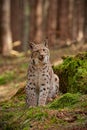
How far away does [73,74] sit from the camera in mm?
11430

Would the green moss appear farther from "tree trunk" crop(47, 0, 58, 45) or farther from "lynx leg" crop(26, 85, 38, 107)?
"tree trunk" crop(47, 0, 58, 45)

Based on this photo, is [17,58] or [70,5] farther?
[70,5]

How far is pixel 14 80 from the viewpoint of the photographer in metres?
18.6

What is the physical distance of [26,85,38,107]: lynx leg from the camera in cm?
1009

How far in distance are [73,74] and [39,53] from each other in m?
1.97

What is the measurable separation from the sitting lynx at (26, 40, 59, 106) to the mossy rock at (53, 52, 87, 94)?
30.9 inches

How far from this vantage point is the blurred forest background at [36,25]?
28420mm

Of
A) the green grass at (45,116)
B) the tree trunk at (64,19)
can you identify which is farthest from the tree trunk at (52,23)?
the green grass at (45,116)

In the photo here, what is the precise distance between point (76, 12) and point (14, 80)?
24.0 metres

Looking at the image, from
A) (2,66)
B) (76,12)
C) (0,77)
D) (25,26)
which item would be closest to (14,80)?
(0,77)

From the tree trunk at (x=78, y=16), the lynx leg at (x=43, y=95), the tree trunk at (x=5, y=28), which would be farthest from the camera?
the tree trunk at (x=78, y=16)

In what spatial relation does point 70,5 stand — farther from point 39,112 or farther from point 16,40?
point 39,112

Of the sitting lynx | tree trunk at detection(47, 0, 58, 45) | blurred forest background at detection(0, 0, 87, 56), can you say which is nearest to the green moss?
the sitting lynx

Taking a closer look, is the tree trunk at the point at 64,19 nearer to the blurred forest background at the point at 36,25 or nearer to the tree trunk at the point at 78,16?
the blurred forest background at the point at 36,25
